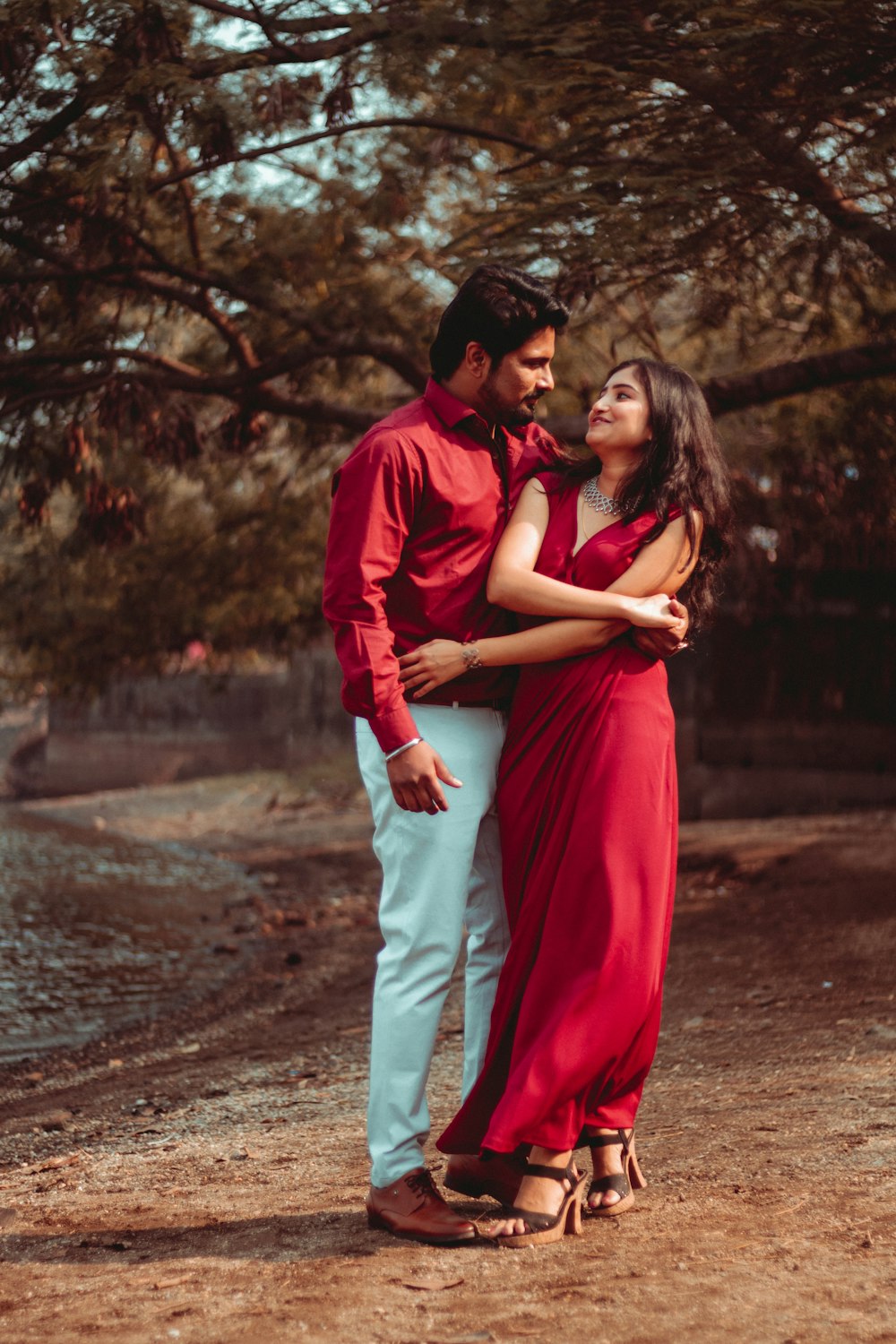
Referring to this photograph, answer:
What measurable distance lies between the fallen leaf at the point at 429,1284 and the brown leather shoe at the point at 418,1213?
0.58 feet

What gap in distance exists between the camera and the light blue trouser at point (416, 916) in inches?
108

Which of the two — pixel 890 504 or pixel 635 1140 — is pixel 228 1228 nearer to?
pixel 635 1140

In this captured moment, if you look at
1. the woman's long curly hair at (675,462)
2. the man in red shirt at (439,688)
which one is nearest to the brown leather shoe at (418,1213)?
the man in red shirt at (439,688)

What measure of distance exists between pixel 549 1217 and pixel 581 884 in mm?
664

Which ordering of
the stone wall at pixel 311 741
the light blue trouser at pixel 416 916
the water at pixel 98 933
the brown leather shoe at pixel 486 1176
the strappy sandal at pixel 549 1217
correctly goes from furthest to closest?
the stone wall at pixel 311 741 → the water at pixel 98 933 → the brown leather shoe at pixel 486 1176 → the light blue trouser at pixel 416 916 → the strappy sandal at pixel 549 1217

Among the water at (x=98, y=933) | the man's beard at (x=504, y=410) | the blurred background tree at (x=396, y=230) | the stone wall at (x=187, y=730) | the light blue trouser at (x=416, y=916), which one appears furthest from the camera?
the stone wall at (x=187, y=730)

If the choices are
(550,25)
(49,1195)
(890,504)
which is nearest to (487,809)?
(49,1195)

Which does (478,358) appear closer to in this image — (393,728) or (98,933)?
(393,728)

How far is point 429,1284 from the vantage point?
2.48m

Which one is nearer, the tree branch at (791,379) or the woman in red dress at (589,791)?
the woman in red dress at (589,791)

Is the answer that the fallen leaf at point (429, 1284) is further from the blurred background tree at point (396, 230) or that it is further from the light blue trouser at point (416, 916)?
the blurred background tree at point (396, 230)

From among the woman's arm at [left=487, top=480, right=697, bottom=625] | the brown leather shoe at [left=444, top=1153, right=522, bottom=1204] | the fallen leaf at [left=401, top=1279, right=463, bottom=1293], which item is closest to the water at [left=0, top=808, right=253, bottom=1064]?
the brown leather shoe at [left=444, top=1153, right=522, bottom=1204]

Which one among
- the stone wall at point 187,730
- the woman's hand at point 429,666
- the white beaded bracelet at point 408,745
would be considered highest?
the woman's hand at point 429,666

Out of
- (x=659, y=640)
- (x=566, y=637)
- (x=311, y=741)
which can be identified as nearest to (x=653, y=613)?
(x=659, y=640)
